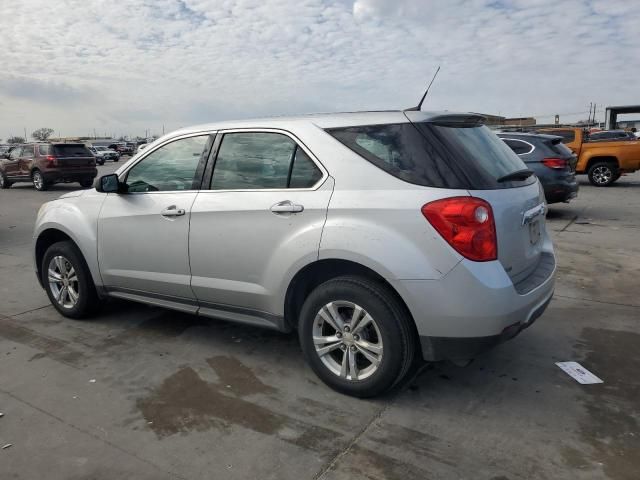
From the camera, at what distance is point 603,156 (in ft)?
50.4

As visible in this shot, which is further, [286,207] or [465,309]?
[286,207]

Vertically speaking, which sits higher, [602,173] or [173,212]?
[173,212]

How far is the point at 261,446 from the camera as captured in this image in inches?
111

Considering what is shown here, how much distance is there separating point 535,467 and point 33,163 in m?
20.3

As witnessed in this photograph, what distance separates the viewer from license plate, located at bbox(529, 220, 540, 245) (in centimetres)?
334

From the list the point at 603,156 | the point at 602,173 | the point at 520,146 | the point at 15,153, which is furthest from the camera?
the point at 15,153

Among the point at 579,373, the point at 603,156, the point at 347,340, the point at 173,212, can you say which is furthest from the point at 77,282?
the point at 603,156

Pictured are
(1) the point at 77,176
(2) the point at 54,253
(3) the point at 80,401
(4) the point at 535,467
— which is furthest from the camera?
(1) the point at 77,176

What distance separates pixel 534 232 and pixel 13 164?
69.6 feet

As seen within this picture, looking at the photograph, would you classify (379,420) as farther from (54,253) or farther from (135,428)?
(54,253)

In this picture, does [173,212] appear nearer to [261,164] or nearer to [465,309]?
[261,164]

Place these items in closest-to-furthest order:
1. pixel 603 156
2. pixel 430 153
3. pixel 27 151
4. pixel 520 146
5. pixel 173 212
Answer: pixel 430 153
pixel 173 212
pixel 520 146
pixel 603 156
pixel 27 151

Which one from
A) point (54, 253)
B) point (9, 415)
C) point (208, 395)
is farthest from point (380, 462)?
point (54, 253)

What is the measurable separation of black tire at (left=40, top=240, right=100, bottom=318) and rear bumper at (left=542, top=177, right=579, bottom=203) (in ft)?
26.2
